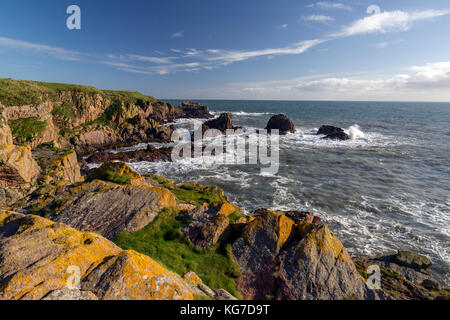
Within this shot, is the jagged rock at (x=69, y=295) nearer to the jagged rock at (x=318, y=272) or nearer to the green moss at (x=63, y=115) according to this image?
the jagged rock at (x=318, y=272)

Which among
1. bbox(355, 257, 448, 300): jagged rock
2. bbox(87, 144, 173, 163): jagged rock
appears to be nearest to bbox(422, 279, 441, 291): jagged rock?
bbox(355, 257, 448, 300): jagged rock

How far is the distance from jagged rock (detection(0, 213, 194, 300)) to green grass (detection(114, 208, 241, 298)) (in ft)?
10.4

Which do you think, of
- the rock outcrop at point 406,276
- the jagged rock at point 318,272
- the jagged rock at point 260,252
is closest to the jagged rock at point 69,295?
the jagged rock at point 260,252

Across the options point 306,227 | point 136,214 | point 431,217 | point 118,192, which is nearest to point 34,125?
point 118,192

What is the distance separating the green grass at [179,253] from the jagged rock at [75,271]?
3.16 meters

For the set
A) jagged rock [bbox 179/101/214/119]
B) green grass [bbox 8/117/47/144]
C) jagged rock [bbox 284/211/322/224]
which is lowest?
jagged rock [bbox 284/211/322/224]

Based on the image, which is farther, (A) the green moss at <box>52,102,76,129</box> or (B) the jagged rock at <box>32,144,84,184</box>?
(A) the green moss at <box>52,102,76,129</box>

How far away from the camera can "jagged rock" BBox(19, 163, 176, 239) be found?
12648mm

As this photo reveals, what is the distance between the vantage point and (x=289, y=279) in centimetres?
973

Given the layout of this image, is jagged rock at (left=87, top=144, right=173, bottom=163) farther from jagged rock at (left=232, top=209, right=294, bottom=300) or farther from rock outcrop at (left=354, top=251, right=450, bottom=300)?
rock outcrop at (left=354, top=251, right=450, bottom=300)

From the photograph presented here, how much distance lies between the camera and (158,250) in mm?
10930

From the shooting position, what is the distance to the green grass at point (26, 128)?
38025 millimetres

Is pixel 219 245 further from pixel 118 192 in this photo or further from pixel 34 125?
pixel 34 125
